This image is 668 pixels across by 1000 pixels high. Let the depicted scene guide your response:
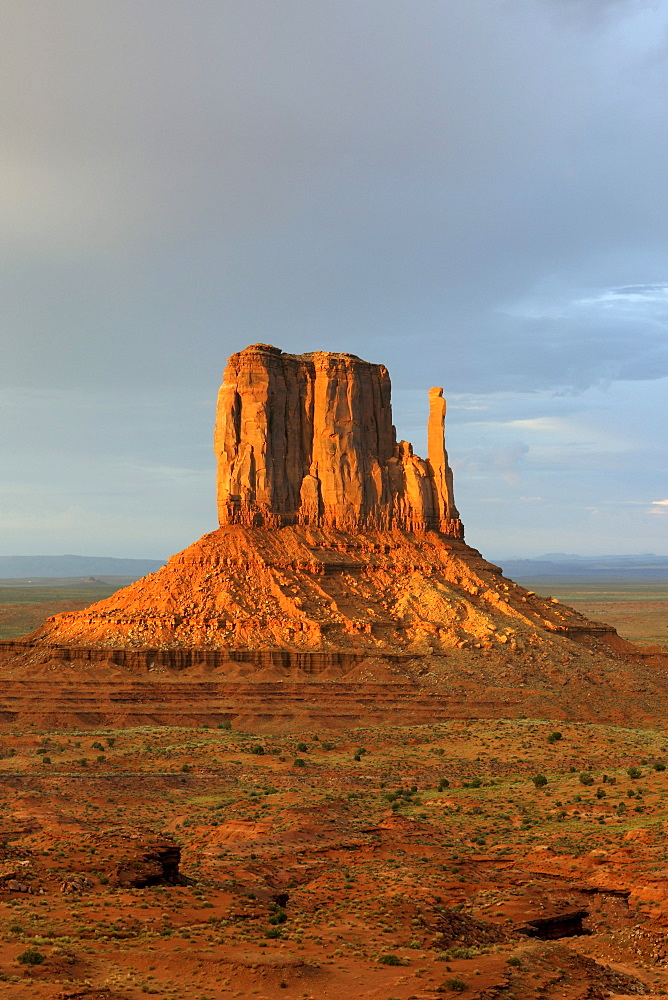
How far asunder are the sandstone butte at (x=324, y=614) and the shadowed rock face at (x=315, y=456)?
0.50 ft

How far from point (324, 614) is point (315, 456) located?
14.8m

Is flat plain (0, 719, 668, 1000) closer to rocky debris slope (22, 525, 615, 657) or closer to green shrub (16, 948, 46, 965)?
green shrub (16, 948, 46, 965)

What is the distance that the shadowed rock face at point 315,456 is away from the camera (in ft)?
283

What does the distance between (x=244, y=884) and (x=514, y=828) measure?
1350cm

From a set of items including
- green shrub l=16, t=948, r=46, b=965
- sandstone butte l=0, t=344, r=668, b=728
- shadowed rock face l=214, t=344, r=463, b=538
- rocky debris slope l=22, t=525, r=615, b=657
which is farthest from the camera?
shadowed rock face l=214, t=344, r=463, b=538

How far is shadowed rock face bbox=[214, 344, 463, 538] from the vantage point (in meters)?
86.2

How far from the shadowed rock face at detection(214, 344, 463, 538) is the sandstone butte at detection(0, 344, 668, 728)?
0.15 meters

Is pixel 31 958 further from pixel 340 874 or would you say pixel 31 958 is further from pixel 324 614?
pixel 324 614

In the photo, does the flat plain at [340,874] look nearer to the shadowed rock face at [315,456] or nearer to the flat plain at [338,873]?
the flat plain at [338,873]

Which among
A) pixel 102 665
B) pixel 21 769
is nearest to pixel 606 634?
pixel 102 665

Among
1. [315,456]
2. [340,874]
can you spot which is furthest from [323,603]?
[340,874]

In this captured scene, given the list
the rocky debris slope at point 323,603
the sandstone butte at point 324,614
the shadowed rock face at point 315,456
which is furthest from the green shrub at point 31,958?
the shadowed rock face at point 315,456

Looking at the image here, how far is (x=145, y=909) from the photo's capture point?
25719mm

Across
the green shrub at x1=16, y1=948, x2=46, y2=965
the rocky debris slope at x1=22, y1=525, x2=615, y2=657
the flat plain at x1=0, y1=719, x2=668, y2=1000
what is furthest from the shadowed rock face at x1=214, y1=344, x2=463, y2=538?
the green shrub at x1=16, y1=948, x2=46, y2=965
